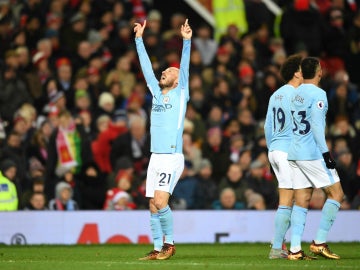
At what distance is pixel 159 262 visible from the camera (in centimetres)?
1384

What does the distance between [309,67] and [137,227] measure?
5739 mm

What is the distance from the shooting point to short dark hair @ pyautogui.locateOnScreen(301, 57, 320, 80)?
14.3 meters

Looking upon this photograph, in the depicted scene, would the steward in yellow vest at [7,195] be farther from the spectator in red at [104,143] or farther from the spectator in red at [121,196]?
the spectator in red at [104,143]

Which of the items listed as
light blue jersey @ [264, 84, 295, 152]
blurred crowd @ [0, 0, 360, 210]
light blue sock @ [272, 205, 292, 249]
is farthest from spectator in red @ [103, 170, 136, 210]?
light blue sock @ [272, 205, 292, 249]

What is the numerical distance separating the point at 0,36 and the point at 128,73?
2.51m

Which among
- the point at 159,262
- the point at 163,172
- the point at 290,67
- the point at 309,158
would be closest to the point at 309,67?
the point at 290,67

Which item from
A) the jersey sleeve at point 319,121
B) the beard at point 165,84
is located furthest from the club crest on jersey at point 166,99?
the jersey sleeve at point 319,121

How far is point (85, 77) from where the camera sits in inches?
877

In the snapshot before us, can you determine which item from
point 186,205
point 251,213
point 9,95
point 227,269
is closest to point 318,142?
point 227,269

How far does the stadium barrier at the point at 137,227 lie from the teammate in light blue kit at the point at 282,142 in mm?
4785

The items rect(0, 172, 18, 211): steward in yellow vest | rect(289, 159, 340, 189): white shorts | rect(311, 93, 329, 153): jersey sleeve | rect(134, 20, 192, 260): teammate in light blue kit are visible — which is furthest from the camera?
rect(0, 172, 18, 211): steward in yellow vest

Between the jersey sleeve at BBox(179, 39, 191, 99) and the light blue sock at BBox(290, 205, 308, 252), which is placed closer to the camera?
the light blue sock at BBox(290, 205, 308, 252)

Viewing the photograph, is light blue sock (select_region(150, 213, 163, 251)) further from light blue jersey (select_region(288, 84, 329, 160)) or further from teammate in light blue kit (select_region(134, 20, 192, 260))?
light blue jersey (select_region(288, 84, 329, 160))

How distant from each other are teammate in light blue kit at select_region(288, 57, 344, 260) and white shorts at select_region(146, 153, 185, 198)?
4.55ft
